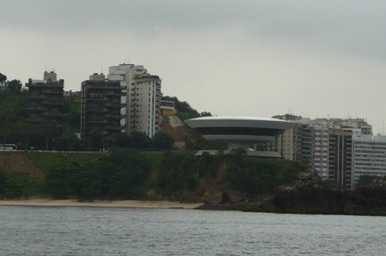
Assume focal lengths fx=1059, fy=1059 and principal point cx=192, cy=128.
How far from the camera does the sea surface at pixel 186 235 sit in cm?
7425

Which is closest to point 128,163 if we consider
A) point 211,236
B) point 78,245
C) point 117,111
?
point 117,111

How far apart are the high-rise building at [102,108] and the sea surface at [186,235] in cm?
7093

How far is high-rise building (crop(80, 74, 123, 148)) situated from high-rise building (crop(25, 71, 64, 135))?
4.78m

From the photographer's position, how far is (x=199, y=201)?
16225 centimetres

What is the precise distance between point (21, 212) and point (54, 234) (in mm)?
41817

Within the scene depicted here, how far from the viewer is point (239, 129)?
172 metres

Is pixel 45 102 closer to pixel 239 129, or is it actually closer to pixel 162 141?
pixel 162 141

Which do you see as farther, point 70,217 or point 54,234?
point 70,217

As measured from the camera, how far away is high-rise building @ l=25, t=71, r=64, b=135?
194 m

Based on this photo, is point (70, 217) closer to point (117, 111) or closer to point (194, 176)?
point (194, 176)

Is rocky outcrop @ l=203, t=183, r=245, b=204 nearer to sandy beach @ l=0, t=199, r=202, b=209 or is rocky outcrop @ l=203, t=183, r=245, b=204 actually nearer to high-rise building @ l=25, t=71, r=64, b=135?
sandy beach @ l=0, t=199, r=202, b=209

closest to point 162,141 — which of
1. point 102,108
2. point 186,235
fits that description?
point 102,108

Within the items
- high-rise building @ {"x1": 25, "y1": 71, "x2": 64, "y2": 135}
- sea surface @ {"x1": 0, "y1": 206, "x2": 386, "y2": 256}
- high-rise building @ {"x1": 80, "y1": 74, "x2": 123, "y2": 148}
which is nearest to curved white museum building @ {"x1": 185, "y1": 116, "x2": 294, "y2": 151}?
high-rise building @ {"x1": 80, "y1": 74, "x2": 123, "y2": 148}

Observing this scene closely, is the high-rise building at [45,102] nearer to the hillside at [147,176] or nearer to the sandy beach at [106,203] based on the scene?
the hillside at [147,176]
